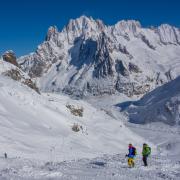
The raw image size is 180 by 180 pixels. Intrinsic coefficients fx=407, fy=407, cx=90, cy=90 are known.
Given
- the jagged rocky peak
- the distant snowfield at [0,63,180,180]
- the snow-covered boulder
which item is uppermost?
the jagged rocky peak

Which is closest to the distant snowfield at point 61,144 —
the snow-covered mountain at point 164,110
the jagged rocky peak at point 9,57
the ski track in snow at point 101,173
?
the ski track in snow at point 101,173

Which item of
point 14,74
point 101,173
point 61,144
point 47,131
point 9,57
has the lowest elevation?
point 101,173

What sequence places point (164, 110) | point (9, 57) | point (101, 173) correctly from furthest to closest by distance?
point (164, 110), point (9, 57), point (101, 173)

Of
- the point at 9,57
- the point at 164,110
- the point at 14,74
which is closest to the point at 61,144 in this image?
the point at 14,74

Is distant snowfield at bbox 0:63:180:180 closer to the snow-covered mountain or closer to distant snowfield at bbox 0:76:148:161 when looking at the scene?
distant snowfield at bbox 0:76:148:161

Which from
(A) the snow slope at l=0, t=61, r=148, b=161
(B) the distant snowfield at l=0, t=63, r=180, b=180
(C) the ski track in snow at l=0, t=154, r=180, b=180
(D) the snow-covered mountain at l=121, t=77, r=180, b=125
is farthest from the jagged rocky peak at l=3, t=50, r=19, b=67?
(C) the ski track in snow at l=0, t=154, r=180, b=180

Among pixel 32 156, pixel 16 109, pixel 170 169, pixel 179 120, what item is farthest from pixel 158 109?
pixel 170 169

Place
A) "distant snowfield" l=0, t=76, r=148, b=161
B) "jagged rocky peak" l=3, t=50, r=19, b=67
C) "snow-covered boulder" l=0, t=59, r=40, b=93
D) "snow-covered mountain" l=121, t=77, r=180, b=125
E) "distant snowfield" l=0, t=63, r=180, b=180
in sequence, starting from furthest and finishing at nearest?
"snow-covered mountain" l=121, t=77, r=180, b=125, "jagged rocky peak" l=3, t=50, r=19, b=67, "snow-covered boulder" l=0, t=59, r=40, b=93, "distant snowfield" l=0, t=76, r=148, b=161, "distant snowfield" l=0, t=63, r=180, b=180

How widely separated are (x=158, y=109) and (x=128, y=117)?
1503 cm

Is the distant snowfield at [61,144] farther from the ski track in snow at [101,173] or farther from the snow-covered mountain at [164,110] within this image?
the snow-covered mountain at [164,110]

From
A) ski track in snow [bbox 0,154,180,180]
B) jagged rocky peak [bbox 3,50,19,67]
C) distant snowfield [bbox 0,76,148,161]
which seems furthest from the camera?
jagged rocky peak [bbox 3,50,19,67]

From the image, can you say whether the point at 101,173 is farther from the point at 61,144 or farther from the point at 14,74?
the point at 14,74

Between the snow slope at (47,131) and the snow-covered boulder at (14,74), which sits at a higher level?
the snow-covered boulder at (14,74)

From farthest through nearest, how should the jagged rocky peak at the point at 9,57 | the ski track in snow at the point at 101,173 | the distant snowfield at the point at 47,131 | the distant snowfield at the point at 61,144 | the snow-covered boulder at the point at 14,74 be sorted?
1. the jagged rocky peak at the point at 9,57
2. the snow-covered boulder at the point at 14,74
3. the distant snowfield at the point at 47,131
4. the distant snowfield at the point at 61,144
5. the ski track in snow at the point at 101,173
